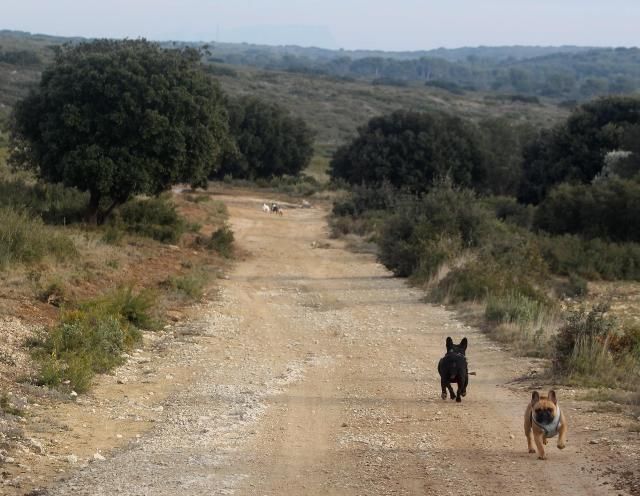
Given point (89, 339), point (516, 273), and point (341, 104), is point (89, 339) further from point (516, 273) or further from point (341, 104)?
point (341, 104)

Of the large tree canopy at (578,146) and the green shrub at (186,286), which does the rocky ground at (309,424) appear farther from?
the large tree canopy at (578,146)

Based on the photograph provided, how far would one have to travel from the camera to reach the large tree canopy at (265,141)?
59.7m

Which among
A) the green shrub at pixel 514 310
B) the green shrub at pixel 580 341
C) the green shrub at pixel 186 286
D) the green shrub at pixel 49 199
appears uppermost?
the green shrub at pixel 580 341

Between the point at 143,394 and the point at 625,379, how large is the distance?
211 inches

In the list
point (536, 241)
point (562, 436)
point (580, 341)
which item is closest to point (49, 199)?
point (536, 241)

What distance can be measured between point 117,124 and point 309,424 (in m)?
16.1

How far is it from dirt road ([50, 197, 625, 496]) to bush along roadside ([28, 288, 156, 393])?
965mm

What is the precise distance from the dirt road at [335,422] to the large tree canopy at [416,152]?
96.7ft

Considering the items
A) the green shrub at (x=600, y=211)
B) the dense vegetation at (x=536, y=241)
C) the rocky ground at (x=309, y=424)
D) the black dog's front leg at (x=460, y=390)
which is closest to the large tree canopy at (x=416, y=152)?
the dense vegetation at (x=536, y=241)

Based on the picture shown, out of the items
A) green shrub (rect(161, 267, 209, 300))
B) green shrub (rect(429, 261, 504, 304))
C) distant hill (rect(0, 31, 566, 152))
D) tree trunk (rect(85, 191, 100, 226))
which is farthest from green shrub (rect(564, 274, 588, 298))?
distant hill (rect(0, 31, 566, 152))

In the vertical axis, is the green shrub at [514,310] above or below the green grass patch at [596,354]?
below

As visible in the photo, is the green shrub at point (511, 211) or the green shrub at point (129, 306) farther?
the green shrub at point (511, 211)

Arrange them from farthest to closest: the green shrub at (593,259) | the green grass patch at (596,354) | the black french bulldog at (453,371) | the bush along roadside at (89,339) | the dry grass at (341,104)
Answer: the dry grass at (341,104)
the green shrub at (593,259)
the green grass patch at (596,354)
the bush along roadside at (89,339)
the black french bulldog at (453,371)

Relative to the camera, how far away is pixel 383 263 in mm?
24406
